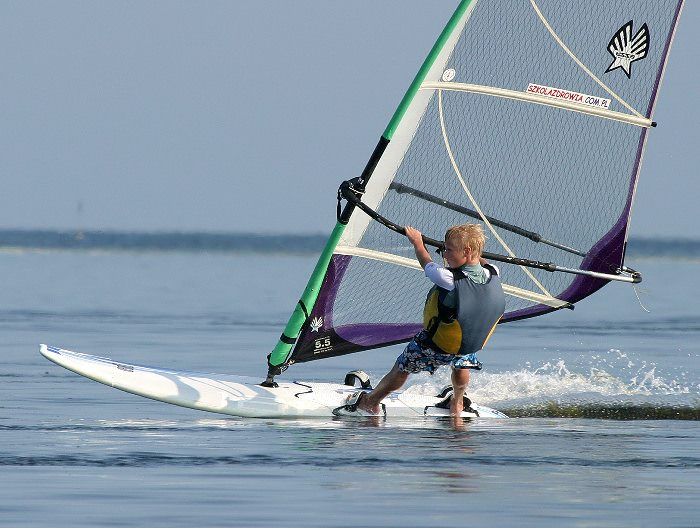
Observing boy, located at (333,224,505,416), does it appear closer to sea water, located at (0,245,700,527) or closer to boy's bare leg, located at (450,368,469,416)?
boy's bare leg, located at (450,368,469,416)

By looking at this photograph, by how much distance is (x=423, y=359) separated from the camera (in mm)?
13578

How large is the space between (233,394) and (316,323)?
99 cm

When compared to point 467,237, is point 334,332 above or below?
below

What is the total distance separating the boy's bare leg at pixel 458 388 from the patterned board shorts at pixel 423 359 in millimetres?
230

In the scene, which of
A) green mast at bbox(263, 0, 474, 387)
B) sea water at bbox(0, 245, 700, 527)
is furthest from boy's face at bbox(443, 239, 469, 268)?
green mast at bbox(263, 0, 474, 387)

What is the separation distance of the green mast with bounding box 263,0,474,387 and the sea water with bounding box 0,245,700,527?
826mm

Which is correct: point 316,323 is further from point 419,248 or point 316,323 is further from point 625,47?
point 625,47

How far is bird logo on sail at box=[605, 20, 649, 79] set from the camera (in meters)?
14.7

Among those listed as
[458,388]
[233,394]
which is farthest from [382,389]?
[233,394]

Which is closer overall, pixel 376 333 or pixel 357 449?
pixel 357 449

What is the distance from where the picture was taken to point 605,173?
14922 millimetres

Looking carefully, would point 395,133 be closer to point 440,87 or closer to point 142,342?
point 440,87

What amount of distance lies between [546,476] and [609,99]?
491 centimetres

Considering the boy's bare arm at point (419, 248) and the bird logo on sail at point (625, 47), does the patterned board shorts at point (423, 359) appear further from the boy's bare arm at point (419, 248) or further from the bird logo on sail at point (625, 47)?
the bird logo on sail at point (625, 47)
